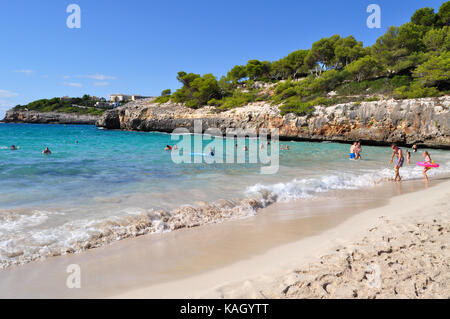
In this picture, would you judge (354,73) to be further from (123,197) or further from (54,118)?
(54,118)

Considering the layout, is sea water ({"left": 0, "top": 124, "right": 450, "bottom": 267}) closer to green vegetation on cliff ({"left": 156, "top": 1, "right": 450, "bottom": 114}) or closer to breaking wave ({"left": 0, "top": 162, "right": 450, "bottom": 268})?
breaking wave ({"left": 0, "top": 162, "right": 450, "bottom": 268})

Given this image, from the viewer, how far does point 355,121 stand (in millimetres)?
27344

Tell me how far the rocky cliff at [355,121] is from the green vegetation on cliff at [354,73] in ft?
6.43

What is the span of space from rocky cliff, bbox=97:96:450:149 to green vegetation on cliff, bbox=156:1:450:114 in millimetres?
1959

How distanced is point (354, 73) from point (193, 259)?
41660 mm

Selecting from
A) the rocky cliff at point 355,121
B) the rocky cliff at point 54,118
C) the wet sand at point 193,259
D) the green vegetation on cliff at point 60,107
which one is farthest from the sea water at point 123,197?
the green vegetation on cliff at point 60,107

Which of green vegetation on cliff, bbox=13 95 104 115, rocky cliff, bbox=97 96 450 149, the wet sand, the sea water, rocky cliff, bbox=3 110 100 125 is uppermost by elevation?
green vegetation on cliff, bbox=13 95 104 115

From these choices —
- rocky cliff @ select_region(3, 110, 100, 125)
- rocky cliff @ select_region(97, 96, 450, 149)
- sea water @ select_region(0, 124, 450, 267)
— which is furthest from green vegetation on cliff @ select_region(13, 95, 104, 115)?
sea water @ select_region(0, 124, 450, 267)

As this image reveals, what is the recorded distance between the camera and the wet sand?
2949 mm

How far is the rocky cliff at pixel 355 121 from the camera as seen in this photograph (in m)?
22.9

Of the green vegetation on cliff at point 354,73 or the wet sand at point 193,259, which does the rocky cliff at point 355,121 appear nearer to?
the green vegetation on cliff at point 354,73
